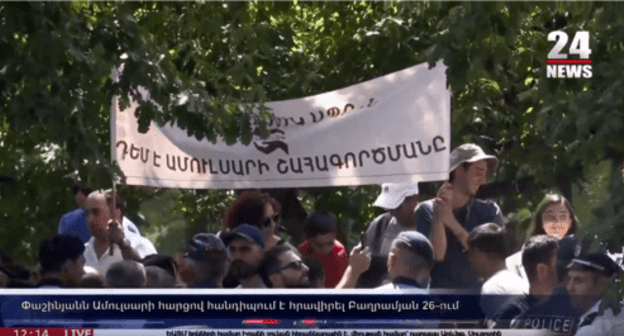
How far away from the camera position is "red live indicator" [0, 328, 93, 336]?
7672 millimetres

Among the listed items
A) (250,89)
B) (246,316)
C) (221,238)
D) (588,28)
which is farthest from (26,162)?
(588,28)

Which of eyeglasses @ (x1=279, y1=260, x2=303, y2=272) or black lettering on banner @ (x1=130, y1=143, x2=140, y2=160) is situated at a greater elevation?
black lettering on banner @ (x1=130, y1=143, x2=140, y2=160)

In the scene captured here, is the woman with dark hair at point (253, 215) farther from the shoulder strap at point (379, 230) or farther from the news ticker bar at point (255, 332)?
the news ticker bar at point (255, 332)

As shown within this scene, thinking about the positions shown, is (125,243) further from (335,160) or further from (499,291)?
(499,291)

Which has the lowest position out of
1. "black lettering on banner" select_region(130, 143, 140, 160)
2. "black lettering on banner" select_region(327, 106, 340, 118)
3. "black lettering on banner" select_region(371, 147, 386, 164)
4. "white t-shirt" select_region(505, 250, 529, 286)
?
"white t-shirt" select_region(505, 250, 529, 286)

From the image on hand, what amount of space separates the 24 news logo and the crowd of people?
23.5 inches

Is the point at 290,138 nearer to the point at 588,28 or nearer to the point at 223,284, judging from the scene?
the point at 223,284

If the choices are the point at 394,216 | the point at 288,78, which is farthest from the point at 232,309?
the point at 288,78

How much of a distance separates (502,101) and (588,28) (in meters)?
3.07

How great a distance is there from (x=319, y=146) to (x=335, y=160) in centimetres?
12

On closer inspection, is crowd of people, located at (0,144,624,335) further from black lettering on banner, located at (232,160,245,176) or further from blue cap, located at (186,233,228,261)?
black lettering on banner, located at (232,160,245,176)

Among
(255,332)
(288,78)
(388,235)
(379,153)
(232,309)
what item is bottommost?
(255,332)

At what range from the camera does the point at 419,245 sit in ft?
24.9

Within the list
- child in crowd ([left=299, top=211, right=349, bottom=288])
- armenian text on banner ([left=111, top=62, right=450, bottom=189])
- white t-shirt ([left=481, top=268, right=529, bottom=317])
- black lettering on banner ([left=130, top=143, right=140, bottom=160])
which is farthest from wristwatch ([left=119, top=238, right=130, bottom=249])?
white t-shirt ([left=481, top=268, right=529, bottom=317])
